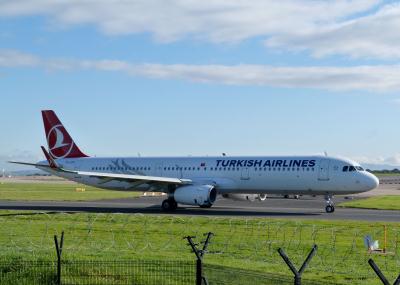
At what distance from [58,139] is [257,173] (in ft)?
63.2

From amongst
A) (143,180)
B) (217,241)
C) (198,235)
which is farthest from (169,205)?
(217,241)

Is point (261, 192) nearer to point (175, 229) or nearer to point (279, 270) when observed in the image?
point (175, 229)

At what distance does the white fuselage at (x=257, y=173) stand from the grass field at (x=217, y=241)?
7.97 m

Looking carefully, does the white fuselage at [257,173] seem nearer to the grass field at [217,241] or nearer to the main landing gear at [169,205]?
the main landing gear at [169,205]

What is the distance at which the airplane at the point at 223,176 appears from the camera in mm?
41031

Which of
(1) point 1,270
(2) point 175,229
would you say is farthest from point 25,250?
(2) point 175,229

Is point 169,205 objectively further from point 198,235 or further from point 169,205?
point 198,235

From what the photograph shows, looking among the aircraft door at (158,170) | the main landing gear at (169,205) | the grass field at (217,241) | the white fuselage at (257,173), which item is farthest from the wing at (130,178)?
the grass field at (217,241)

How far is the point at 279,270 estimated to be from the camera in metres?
17.5

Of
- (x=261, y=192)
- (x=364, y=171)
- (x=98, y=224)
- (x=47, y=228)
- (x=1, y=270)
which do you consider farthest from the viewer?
(x=261, y=192)

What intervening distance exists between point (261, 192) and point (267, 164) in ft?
6.75

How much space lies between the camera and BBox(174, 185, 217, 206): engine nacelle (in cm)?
4263

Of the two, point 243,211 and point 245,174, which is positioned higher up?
point 245,174

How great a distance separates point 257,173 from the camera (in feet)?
142
